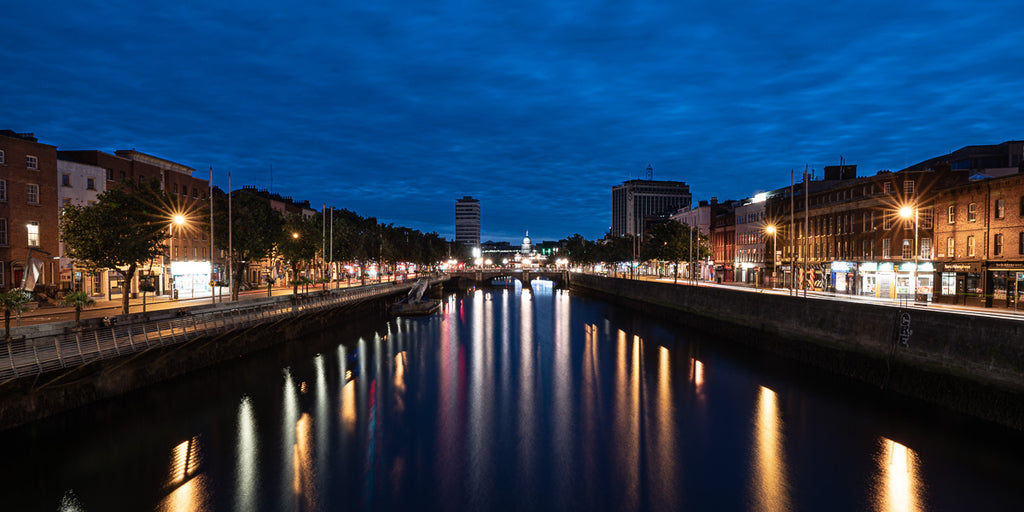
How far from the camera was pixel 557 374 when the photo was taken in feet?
137

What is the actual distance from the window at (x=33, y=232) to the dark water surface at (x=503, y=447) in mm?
24886

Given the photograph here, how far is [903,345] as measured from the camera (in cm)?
3109

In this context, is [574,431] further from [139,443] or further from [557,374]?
[139,443]

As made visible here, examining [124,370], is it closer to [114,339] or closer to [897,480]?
[114,339]

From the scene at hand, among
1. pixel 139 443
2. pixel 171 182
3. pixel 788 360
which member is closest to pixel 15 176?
pixel 171 182

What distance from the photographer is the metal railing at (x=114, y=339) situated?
22406 millimetres

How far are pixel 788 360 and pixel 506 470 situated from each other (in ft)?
99.1

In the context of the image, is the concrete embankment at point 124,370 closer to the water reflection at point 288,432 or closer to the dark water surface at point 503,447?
the dark water surface at point 503,447

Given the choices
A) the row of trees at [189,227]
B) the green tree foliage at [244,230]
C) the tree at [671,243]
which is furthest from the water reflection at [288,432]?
the tree at [671,243]

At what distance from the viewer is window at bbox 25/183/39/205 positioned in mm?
47750

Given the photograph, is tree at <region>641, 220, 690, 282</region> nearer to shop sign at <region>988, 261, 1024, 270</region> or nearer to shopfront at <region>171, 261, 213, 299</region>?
shop sign at <region>988, 261, 1024, 270</region>

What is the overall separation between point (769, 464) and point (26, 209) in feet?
195

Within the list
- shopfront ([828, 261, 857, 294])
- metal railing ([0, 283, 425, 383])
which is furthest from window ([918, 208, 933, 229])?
metal railing ([0, 283, 425, 383])

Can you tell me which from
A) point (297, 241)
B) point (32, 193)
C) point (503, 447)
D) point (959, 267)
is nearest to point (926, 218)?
point (959, 267)
